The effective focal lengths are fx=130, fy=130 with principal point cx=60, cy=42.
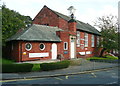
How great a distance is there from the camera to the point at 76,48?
2475cm

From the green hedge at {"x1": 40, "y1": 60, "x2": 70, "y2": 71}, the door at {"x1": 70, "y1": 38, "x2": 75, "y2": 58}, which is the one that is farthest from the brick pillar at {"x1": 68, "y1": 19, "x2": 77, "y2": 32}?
the green hedge at {"x1": 40, "y1": 60, "x2": 70, "y2": 71}

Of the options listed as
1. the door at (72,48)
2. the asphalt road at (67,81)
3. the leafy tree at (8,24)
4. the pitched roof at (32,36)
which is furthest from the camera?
the door at (72,48)

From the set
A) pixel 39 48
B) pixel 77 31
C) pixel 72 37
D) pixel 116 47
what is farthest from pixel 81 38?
pixel 39 48

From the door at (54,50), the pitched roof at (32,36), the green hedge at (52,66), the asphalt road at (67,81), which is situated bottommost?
the asphalt road at (67,81)

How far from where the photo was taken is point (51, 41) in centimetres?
1973

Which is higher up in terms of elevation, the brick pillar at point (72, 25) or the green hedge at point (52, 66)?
the brick pillar at point (72, 25)

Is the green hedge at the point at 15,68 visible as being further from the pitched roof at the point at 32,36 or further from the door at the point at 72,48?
the door at the point at 72,48

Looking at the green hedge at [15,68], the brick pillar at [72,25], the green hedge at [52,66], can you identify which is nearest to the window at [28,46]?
the green hedge at [52,66]

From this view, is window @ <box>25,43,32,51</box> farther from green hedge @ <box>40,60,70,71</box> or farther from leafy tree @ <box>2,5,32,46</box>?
green hedge @ <box>40,60,70,71</box>

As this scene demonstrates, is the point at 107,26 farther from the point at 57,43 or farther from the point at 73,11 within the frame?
the point at 57,43

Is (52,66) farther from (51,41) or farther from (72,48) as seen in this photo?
(72,48)

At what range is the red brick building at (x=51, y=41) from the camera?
17.2m

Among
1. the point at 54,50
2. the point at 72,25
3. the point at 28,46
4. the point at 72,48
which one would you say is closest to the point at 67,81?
the point at 28,46

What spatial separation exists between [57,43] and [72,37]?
3.70m
